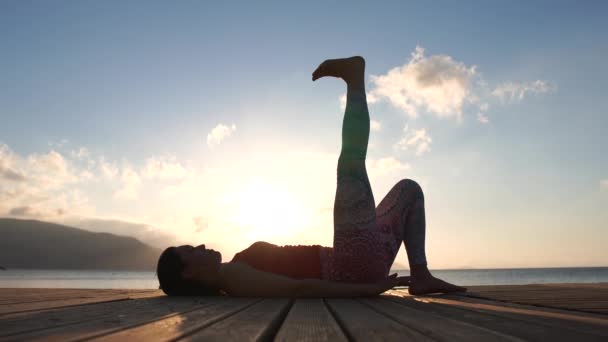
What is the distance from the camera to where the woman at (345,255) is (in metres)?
3.76

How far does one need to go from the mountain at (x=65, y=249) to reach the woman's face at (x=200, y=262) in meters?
139

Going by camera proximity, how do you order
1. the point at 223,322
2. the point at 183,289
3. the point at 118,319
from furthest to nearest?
the point at 183,289 → the point at 118,319 → the point at 223,322

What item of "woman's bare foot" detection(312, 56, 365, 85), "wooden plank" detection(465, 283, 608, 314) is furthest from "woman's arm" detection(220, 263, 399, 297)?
"woman's bare foot" detection(312, 56, 365, 85)

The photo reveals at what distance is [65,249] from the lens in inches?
5394

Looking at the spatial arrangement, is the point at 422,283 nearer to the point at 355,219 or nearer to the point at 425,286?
the point at 425,286

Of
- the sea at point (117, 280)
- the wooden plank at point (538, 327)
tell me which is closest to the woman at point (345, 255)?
the wooden plank at point (538, 327)

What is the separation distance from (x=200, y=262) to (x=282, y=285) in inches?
33.5

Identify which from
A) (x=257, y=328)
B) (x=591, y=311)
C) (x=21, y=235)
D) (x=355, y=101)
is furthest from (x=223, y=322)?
(x=21, y=235)

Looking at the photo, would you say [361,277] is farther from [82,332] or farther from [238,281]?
[82,332]

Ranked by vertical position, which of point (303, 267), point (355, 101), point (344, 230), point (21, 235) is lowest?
point (303, 267)

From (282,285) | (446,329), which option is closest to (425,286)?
(282,285)

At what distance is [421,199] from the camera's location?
14.0 ft

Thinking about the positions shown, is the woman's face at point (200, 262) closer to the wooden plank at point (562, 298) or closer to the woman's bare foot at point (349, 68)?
the woman's bare foot at point (349, 68)

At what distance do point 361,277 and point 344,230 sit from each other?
486 mm
